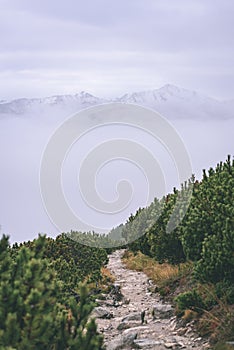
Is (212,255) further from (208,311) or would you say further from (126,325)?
(126,325)

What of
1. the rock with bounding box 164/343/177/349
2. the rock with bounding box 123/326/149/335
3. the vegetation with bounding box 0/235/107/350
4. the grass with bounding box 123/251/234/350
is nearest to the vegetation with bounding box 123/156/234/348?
the grass with bounding box 123/251/234/350

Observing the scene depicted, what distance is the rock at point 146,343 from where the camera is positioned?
968 centimetres

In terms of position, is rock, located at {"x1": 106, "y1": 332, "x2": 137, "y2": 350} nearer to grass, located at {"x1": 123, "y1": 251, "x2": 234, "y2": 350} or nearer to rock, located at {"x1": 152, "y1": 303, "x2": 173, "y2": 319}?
grass, located at {"x1": 123, "y1": 251, "x2": 234, "y2": 350}

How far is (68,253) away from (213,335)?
934cm

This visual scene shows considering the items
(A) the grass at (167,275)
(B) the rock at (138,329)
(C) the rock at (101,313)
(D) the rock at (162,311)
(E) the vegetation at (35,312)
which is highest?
(A) the grass at (167,275)

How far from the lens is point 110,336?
37.1 feet

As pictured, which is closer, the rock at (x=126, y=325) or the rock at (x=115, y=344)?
the rock at (x=115, y=344)

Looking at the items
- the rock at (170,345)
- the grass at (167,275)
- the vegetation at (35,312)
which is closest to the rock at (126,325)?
the rock at (170,345)

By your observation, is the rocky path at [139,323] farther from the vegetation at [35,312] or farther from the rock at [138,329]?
the vegetation at [35,312]

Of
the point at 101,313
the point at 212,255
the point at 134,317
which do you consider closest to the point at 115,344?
the point at 134,317

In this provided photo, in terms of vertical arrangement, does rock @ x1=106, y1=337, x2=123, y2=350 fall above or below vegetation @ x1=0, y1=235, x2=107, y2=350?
above

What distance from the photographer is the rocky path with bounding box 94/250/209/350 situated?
995cm

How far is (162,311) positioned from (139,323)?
70 centimetres

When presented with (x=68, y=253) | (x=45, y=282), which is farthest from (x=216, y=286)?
(x=68, y=253)
